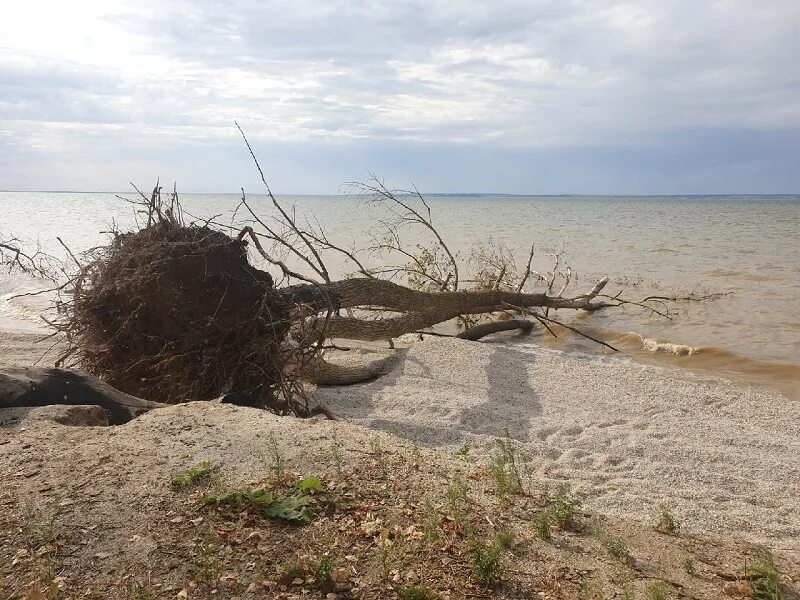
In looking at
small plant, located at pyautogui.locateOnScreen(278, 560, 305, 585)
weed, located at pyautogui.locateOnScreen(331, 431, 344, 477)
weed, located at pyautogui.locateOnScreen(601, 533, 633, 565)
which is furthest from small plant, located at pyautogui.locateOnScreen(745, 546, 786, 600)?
weed, located at pyautogui.locateOnScreen(331, 431, 344, 477)

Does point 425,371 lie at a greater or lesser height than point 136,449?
lesser

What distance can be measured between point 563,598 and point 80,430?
322 cm

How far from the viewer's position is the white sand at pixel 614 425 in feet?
14.2

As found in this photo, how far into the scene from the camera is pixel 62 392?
4.87 metres

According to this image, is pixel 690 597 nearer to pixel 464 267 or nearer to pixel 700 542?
pixel 700 542

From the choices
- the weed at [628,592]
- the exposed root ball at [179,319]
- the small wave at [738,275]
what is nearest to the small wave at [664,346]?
the exposed root ball at [179,319]

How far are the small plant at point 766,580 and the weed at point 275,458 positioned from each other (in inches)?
93.2

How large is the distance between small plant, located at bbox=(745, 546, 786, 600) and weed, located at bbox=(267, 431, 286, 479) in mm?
2369

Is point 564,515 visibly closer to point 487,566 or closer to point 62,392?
point 487,566

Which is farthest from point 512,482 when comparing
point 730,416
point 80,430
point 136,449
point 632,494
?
point 730,416

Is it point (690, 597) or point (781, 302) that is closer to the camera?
point (690, 597)

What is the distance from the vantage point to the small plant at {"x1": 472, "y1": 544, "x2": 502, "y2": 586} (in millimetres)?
2746

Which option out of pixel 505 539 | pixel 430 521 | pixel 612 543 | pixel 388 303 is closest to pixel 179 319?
pixel 388 303

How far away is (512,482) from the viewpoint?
387cm
